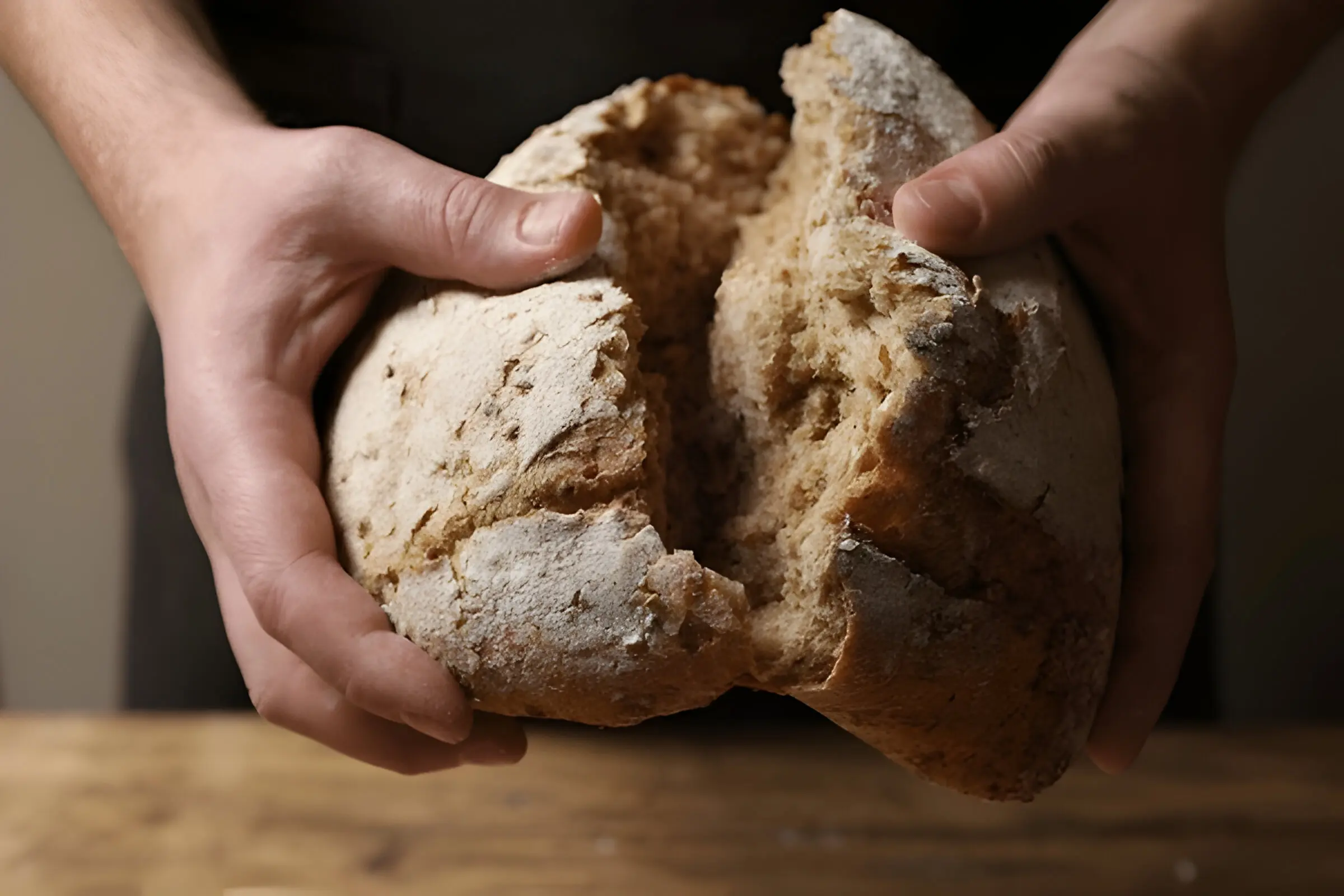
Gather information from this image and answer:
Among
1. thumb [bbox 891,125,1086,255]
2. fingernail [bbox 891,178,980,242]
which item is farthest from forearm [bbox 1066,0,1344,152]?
fingernail [bbox 891,178,980,242]

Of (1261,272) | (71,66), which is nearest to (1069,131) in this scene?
(1261,272)

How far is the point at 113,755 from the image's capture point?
1670 mm

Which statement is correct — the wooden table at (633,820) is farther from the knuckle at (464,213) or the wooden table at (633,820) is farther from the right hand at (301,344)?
the knuckle at (464,213)

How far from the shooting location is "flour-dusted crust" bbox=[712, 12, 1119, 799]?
0.80 meters

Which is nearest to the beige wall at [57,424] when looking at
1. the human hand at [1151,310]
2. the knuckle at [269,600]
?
the knuckle at [269,600]

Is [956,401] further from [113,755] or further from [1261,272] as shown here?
[113,755]

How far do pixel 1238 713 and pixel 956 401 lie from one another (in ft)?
4.28

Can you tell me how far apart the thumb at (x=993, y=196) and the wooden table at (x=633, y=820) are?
3.33 feet

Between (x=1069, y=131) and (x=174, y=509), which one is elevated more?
(x=1069, y=131)

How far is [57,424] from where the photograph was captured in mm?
1607

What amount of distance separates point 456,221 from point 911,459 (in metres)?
0.42

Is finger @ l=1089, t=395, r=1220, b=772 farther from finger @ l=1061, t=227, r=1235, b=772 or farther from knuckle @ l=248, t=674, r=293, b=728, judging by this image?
knuckle @ l=248, t=674, r=293, b=728

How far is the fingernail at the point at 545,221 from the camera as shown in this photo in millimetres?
844

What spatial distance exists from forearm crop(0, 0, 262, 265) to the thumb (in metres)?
0.70
